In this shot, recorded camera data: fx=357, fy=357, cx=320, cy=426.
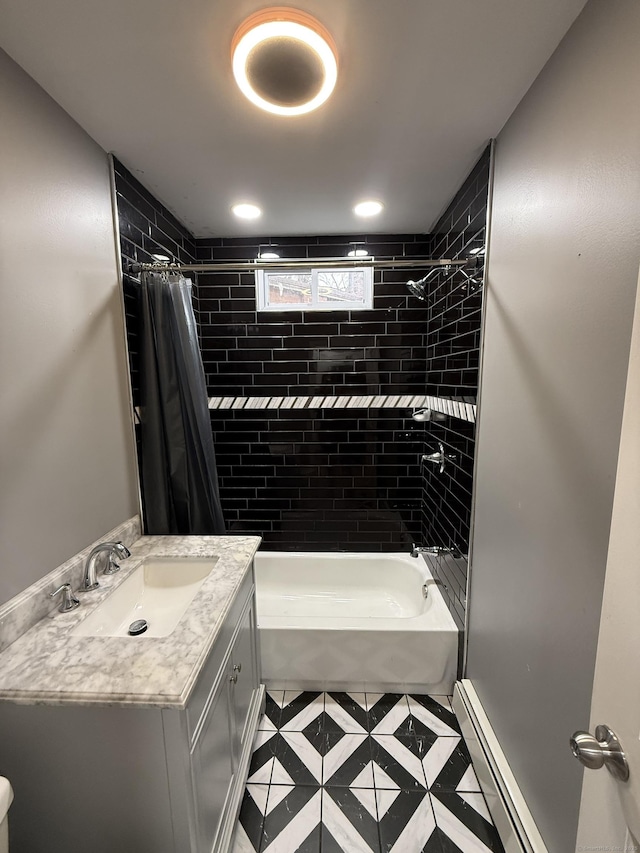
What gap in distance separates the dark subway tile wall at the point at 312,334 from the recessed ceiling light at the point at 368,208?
340 mm

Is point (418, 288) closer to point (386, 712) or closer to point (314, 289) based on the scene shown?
point (314, 289)

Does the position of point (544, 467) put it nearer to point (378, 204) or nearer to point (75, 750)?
point (75, 750)

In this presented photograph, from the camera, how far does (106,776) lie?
0.90 m

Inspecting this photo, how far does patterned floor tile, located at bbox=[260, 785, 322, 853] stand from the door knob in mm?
1209

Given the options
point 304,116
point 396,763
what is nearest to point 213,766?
point 396,763

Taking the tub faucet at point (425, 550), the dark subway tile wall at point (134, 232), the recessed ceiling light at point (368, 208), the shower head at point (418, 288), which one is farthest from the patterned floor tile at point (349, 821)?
the recessed ceiling light at point (368, 208)

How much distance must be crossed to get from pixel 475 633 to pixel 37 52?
101 inches

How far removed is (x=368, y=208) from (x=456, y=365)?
1008 mm

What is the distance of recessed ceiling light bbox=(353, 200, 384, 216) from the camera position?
1.93m

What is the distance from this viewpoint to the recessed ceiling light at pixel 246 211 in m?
1.93

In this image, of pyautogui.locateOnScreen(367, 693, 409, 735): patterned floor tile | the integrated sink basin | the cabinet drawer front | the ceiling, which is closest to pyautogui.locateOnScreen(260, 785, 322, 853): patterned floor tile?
pyautogui.locateOnScreen(367, 693, 409, 735): patterned floor tile

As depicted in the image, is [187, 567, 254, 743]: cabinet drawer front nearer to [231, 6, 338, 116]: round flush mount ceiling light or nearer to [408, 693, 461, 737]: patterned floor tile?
[408, 693, 461, 737]: patterned floor tile

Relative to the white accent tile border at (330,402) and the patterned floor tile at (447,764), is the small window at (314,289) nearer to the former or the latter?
the white accent tile border at (330,402)

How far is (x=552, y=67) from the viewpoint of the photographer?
1020 mm
